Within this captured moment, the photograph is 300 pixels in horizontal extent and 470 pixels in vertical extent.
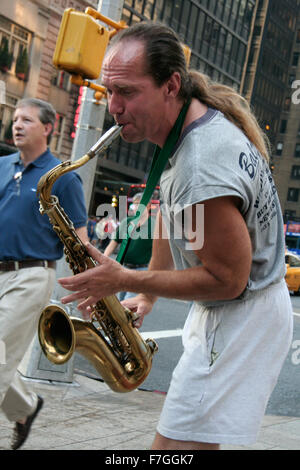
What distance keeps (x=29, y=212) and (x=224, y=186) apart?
7.66ft

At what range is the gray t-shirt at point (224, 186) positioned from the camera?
2.01 metres

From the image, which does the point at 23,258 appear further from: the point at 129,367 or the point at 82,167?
the point at 82,167

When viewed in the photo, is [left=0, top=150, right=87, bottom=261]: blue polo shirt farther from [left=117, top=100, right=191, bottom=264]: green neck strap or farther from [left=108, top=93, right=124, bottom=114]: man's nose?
[left=108, top=93, right=124, bottom=114]: man's nose

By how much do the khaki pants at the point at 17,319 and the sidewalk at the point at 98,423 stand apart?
0.90ft

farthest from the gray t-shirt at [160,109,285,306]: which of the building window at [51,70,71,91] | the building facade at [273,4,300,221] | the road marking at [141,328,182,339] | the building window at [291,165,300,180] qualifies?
the building window at [291,165,300,180]

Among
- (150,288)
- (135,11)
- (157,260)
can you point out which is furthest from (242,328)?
(135,11)

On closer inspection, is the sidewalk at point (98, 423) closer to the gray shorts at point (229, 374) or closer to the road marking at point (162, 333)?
the gray shorts at point (229, 374)

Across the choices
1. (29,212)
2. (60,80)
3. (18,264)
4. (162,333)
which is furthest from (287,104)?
(18,264)

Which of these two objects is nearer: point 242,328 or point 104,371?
point 242,328

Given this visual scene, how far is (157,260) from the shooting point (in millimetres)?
2750

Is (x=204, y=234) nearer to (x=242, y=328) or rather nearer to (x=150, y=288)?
(x=150, y=288)

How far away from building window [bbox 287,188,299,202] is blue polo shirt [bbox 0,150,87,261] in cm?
7741

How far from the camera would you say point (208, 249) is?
205 cm

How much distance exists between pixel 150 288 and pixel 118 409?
3.59m
